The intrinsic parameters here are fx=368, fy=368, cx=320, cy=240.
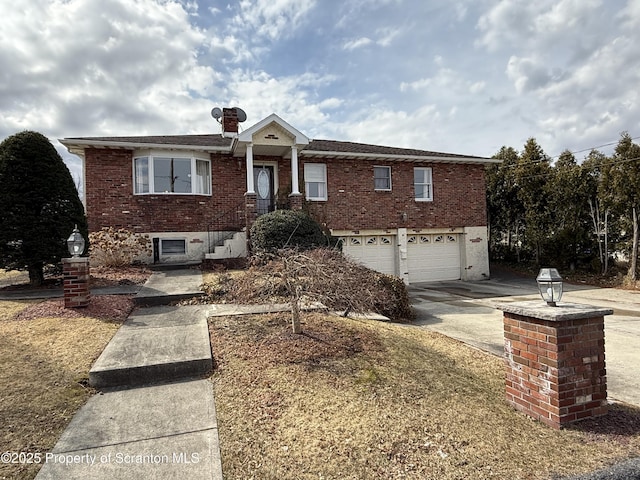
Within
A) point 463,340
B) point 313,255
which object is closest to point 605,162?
point 463,340

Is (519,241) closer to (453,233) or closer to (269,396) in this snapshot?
A: (453,233)

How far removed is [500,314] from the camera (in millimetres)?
9031

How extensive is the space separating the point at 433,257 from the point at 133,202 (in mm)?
11972

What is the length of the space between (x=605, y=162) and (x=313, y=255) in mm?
14368

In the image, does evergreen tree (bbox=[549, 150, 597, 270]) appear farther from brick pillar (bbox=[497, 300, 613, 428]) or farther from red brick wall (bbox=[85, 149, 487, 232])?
brick pillar (bbox=[497, 300, 613, 428])

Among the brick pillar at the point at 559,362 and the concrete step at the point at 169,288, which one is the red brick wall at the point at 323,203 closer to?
the concrete step at the point at 169,288

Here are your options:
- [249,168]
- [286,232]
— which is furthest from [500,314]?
[249,168]

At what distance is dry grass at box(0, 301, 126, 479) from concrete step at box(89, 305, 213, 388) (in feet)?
0.61

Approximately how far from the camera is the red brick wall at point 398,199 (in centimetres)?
1457

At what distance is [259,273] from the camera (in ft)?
16.5

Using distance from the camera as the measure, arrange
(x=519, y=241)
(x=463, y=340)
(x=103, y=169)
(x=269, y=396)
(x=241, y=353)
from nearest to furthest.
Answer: (x=269, y=396) → (x=241, y=353) → (x=463, y=340) → (x=103, y=169) → (x=519, y=241)

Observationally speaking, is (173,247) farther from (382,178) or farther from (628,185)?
(628,185)

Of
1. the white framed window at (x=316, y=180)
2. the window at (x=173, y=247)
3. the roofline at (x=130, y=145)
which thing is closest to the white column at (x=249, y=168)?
the roofline at (x=130, y=145)

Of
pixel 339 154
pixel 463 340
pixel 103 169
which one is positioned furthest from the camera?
pixel 339 154
